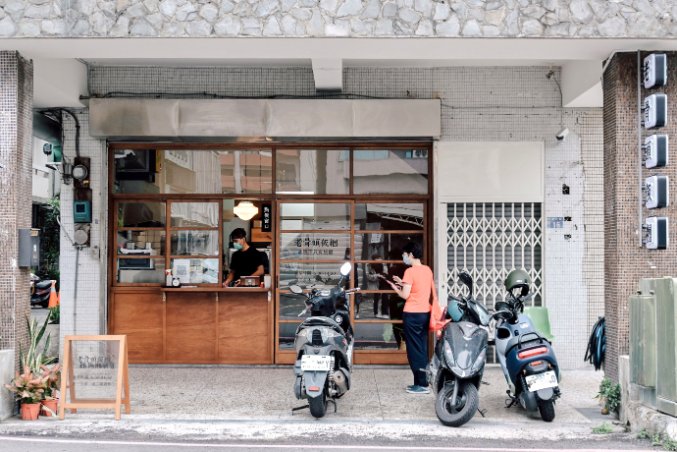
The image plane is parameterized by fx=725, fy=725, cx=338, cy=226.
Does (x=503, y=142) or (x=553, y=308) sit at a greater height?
(x=503, y=142)

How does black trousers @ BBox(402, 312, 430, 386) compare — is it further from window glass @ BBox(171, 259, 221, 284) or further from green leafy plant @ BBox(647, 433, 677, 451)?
window glass @ BBox(171, 259, 221, 284)

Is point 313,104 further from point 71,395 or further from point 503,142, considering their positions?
point 71,395

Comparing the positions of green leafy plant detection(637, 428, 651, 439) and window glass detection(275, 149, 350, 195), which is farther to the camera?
window glass detection(275, 149, 350, 195)

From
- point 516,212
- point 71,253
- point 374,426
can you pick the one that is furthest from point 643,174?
point 71,253

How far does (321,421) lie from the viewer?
702 cm

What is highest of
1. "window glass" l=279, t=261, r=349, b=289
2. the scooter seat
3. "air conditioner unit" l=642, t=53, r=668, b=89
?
"air conditioner unit" l=642, t=53, r=668, b=89

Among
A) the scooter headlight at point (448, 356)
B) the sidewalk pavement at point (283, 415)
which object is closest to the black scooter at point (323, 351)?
the sidewalk pavement at point (283, 415)

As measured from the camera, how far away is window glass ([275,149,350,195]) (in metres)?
9.96

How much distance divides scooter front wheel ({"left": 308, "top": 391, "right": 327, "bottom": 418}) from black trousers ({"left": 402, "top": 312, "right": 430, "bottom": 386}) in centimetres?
159

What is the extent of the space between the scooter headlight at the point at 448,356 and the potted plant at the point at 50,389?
388 centimetres

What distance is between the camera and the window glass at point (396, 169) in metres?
9.91

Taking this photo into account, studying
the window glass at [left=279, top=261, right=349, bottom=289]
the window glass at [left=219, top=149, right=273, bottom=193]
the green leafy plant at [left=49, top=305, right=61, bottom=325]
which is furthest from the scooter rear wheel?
the green leafy plant at [left=49, top=305, right=61, bottom=325]

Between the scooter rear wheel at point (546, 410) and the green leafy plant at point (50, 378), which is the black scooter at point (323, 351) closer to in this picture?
the scooter rear wheel at point (546, 410)

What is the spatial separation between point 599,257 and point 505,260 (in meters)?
1.27
